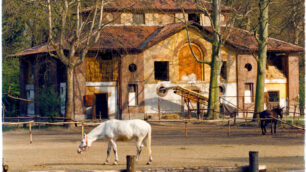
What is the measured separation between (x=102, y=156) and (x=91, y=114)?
2211cm

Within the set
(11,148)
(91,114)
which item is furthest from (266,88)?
(11,148)

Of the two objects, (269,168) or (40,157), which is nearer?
(269,168)

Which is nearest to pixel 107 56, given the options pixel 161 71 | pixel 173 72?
pixel 161 71

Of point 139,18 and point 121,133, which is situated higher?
point 139,18

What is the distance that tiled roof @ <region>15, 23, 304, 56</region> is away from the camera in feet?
136

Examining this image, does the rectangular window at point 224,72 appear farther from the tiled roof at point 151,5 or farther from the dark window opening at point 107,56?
the dark window opening at point 107,56

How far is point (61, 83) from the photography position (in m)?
43.3

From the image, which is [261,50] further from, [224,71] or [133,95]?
[133,95]

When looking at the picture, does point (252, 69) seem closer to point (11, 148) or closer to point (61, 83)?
point (61, 83)

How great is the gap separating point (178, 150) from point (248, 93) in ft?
78.8

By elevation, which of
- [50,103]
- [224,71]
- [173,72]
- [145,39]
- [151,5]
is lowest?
[50,103]

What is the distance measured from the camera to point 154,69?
42.8m

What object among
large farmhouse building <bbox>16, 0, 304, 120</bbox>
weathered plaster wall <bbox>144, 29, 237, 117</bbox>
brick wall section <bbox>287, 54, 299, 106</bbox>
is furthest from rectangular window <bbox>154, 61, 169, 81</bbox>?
brick wall section <bbox>287, 54, 299, 106</bbox>

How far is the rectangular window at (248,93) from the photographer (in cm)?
4350
